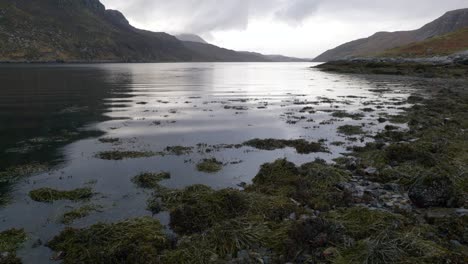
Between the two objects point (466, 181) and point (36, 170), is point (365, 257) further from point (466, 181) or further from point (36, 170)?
point (36, 170)

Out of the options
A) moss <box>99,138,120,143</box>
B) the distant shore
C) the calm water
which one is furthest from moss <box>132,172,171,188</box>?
the distant shore

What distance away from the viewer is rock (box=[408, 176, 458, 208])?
12102mm

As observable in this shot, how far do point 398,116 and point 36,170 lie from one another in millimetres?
28770

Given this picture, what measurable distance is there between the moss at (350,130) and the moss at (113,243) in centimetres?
1829

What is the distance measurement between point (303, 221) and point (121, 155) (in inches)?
482

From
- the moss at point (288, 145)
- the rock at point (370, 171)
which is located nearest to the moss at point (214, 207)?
the rock at point (370, 171)

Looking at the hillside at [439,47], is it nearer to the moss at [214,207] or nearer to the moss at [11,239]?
the moss at [214,207]

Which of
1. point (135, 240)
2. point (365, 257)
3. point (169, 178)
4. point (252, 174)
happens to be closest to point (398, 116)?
point (252, 174)

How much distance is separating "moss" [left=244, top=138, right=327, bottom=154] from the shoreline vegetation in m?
3.72

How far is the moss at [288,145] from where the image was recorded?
20.8 m

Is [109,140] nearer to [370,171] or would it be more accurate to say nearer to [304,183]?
[304,183]

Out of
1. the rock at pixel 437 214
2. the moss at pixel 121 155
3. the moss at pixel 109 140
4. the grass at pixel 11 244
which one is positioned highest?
the rock at pixel 437 214

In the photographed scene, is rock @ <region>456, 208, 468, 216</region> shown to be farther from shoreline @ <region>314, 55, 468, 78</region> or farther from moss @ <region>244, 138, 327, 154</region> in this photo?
shoreline @ <region>314, 55, 468, 78</region>

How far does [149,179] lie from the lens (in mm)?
15406
